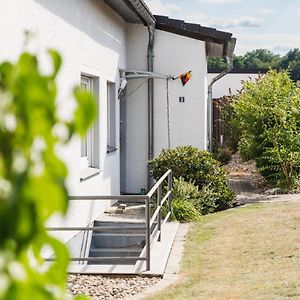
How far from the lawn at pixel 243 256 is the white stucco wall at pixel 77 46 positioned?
1616mm

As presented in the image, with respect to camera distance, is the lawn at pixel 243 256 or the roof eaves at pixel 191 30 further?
the roof eaves at pixel 191 30

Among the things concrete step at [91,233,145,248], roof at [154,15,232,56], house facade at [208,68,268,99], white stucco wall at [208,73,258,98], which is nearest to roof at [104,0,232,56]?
roof at [154,15,232,56]

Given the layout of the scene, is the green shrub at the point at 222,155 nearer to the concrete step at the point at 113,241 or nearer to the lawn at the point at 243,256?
the lawn at the point at 243,256

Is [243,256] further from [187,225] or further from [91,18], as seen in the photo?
[91,18]

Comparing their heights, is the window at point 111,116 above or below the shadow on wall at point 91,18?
below

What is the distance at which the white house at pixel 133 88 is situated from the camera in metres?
11.0

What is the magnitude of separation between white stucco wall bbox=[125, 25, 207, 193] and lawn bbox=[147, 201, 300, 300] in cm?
285

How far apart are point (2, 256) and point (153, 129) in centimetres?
1372

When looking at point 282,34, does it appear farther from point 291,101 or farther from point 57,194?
point 57,194

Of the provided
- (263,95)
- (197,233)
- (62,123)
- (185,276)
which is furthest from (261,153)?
(62,123)

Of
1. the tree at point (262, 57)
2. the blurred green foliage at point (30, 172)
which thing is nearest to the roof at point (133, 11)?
the blurred green foliage at point (30, 172)

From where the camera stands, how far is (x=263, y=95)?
52.5 feet

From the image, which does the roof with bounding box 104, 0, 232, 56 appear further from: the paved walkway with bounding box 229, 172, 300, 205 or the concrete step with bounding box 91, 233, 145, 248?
the concrete step with bounding box 91, 233, 145, 248

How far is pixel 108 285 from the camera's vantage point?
6891 mm
